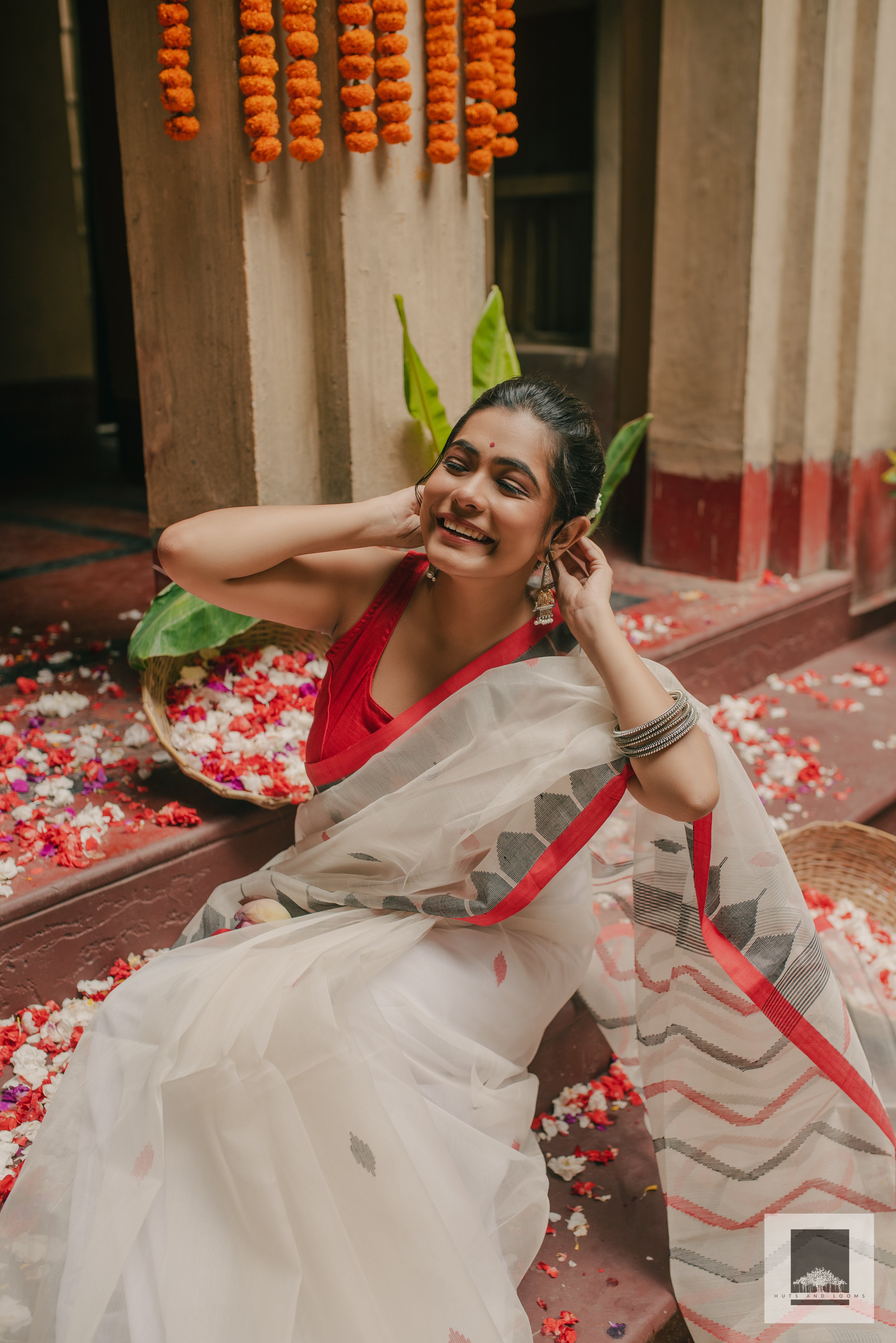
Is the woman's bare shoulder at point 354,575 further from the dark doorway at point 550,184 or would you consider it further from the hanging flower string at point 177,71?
the dark doorway at point 550,184

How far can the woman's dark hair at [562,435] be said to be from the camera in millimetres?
1790

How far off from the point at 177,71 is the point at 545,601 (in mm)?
1621

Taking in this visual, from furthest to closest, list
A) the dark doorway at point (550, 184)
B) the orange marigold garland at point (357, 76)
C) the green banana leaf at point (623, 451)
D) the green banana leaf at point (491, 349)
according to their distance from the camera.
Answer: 1. the dark doorway at point (550, 184)
2. the green banana leaf at point (623, 451)
3. the green banana leaf at point (491, 349)
4. the orange marigold garland at point (357, 76)

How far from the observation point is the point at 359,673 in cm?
196

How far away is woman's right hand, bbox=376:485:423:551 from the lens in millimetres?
1964

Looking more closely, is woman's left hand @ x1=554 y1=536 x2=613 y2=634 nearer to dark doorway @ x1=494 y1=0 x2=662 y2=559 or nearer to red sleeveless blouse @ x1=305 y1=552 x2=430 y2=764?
red sleeveless blouse @ x1=305 y1=552 x2=430 y2=764

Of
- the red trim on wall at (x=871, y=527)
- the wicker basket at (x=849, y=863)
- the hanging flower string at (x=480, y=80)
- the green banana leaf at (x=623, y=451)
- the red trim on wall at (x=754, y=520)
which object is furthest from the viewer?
the red trim on wall at (x=871, y=527)

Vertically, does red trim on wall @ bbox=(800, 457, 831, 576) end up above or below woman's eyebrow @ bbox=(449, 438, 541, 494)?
below

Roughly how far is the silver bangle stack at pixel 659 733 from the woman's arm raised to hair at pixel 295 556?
0.55 m

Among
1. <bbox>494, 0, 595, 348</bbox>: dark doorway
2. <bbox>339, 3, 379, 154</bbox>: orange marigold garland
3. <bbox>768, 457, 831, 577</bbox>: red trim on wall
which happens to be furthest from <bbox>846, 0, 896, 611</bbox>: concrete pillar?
<bbox>339, 3, 379, 154</bbox>: orange marigold garland

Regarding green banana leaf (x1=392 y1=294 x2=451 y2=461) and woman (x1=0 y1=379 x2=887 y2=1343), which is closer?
woman (x1=0 y1=379 x2=887 y2=1343)

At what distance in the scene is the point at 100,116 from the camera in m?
5.50

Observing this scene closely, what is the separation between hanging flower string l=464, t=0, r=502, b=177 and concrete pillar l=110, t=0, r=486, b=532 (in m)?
0.07

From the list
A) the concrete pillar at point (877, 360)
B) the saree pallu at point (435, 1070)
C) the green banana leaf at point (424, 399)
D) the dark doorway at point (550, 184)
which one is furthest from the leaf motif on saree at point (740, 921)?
the dark doorway at point (550, 184)
